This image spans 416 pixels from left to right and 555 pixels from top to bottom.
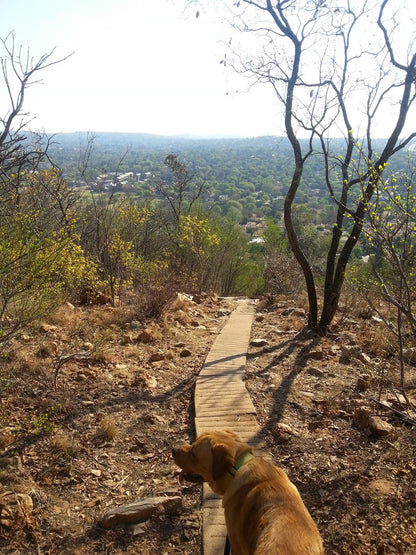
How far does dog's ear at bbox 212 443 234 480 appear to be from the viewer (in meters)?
2.61

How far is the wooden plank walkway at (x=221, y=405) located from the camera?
3406 mm

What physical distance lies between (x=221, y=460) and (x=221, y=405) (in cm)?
293

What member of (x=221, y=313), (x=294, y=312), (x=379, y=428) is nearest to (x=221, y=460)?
(x=379, y=428)

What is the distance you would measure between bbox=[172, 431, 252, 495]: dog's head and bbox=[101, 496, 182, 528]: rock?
0.90 metres

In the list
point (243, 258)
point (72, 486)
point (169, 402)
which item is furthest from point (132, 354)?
point (243, 258)

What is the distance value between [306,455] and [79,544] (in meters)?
2.42

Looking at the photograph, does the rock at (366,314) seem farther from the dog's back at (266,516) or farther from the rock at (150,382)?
the dog's back at (266,516)

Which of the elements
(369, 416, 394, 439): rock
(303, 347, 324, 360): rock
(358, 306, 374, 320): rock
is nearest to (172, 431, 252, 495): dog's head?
(369, 416, 394, 439): rock

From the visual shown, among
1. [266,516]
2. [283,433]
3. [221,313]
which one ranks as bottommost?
[221,313]

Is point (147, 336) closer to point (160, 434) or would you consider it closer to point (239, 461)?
point (160, 434)

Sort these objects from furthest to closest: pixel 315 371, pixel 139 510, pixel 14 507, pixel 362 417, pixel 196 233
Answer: pixel 196 233 < pixel 315 371 < pixel 362 417 < pixel 139 510 < pixel 14 507

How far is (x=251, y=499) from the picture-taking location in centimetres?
242

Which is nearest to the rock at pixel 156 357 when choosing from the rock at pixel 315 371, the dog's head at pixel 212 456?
the rock at pixel 315 371

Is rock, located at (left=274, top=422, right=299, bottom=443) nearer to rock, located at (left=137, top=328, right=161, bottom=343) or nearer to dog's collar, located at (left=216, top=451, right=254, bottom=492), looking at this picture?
dog's collar, located at (left=216, top=451, right=254, bottom=492)
